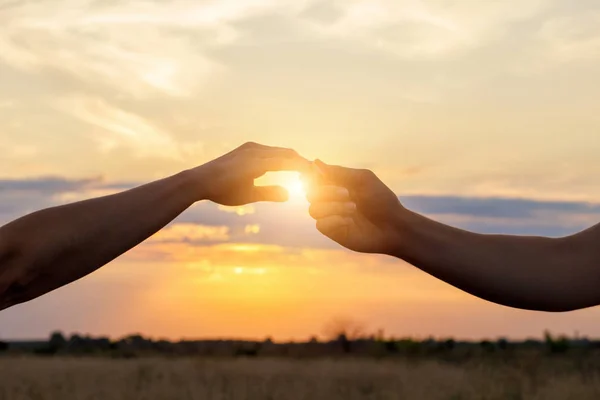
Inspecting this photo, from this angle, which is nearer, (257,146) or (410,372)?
(257,146)

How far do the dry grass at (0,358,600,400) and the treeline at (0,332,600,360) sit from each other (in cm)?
405

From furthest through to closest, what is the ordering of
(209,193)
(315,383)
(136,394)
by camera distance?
(315,383), (136,394), (209,193)

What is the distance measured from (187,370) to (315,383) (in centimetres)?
263

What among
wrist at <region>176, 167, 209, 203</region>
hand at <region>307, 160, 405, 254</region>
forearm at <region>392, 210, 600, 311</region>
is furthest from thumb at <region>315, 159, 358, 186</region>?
wrist at <region>176, 167, 209, 203</region>

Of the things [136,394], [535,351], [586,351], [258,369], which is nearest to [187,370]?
[258,369]

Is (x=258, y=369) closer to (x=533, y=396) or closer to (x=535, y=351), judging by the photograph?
(x=533, y=396)

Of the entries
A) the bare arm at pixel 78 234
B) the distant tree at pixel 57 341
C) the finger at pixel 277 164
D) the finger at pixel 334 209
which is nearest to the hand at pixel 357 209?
the finger at pixel 334 209

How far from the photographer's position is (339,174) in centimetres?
443

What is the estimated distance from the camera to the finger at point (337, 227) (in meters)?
4.39

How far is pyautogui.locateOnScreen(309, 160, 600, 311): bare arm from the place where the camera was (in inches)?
163

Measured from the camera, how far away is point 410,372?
1633 cm

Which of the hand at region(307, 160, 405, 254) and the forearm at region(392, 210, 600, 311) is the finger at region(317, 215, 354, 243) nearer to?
the hand at region(307, 160, 405, 254)

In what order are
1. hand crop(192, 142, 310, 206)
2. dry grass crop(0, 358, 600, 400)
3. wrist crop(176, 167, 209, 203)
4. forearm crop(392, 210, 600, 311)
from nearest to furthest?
wrist crop(176, 167, 209, 203)
hand crop(192, 142, 310, 206)
forearm crop(392, 210, 600, 311)
dry grass crop(0, 358, 600, 400)

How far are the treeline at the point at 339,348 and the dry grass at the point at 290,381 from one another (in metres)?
4.05
